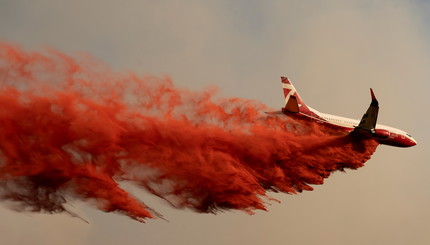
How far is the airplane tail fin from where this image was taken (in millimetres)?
52688

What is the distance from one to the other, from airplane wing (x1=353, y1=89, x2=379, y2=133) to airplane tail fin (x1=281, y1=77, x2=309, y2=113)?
14.2ft

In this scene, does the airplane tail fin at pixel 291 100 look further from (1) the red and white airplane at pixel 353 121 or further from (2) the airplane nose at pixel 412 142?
(2) the airplane nose at pixel 412 142

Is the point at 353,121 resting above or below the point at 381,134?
above

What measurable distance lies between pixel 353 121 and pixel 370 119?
9.72ft

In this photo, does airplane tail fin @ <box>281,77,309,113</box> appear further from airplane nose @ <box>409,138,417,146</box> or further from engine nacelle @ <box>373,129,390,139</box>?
airplane nose @ <box>409,138,417,146</box>

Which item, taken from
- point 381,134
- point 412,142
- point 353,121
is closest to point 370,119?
point 381,134

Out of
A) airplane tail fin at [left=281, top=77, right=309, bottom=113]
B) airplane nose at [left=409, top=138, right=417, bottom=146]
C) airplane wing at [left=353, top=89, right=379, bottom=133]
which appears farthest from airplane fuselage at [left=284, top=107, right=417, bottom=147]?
airplane nose at [left=409, top=138, right=417, bottom=146]

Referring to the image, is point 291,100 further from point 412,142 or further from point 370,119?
point 412,142

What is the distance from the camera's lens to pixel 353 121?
5550 centimetres

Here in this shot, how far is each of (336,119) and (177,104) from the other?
13.7m

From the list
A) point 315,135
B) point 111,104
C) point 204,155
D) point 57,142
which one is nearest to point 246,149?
point 204,155

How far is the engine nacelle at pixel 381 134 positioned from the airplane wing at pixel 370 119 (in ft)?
2.32

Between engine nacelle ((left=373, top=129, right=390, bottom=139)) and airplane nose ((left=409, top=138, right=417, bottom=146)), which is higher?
airplane nose ((left=409, top=138, right=417, bottom=146))

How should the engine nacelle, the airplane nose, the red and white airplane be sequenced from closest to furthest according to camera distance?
the red and white airplane
the engine nacelle
the airplane nose
